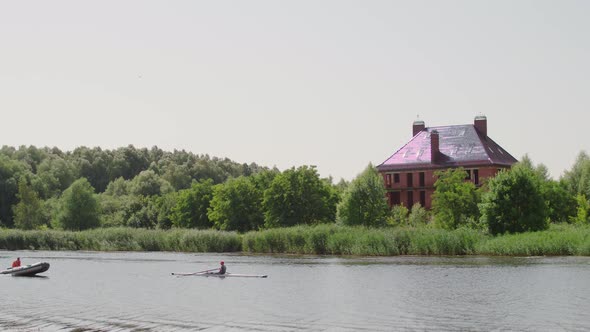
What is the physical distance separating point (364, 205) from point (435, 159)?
2660 cm

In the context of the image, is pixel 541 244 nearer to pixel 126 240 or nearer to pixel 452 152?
pixel 126 240

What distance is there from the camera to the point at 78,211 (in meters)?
120

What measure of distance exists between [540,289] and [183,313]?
1791 centimetres

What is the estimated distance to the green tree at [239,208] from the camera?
332 feet

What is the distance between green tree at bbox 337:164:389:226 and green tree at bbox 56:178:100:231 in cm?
4730

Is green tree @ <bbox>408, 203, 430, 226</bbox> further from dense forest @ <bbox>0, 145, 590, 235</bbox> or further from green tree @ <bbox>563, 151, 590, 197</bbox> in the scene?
green tree @ <bbox>563, 151, 590, 197</bbox>

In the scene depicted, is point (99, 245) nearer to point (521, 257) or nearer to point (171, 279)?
point (171, 279)

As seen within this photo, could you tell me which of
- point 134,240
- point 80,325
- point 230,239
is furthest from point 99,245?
point 80,325

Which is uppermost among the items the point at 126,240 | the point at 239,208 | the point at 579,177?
the point at 579,177

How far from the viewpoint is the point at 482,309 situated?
3597 cm

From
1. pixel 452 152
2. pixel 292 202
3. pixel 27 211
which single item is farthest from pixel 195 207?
pixel 452 152

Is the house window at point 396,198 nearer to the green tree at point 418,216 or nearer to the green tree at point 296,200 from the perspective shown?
the green tree at point 418,216

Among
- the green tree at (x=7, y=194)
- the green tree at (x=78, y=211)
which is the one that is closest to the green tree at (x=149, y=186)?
the green tree at (x=7, y=194)

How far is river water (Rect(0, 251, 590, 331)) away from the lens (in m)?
32.7
